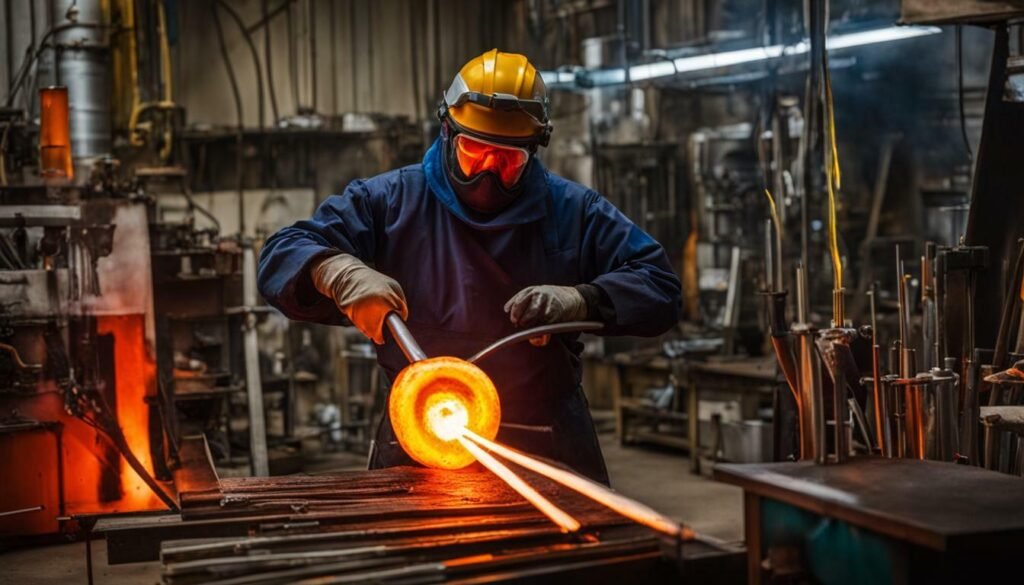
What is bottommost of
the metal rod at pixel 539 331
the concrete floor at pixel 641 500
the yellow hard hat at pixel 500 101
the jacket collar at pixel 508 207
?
the concrete floor at pixel 641 500

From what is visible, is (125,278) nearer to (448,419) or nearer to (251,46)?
(448,419)

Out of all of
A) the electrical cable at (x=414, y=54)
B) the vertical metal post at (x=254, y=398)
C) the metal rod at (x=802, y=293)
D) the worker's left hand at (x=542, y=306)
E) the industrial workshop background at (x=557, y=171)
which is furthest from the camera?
the electrical cable at (x=414, y=54)

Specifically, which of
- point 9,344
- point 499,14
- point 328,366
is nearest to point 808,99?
point 9,344

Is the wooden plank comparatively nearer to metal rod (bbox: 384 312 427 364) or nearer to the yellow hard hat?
metal rod (bbox: 384 312 427 364)

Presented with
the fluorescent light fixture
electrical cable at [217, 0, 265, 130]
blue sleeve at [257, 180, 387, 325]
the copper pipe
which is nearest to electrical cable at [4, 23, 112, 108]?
electrical cable at [217, 0, 265, 130]

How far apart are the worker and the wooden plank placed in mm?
951

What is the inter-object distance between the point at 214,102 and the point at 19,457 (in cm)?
493

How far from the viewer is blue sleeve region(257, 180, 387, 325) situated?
2916mm

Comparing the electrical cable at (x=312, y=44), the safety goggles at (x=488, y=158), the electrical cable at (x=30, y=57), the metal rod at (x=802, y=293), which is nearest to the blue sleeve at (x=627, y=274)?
the safety goggles at (x=488, y=158)

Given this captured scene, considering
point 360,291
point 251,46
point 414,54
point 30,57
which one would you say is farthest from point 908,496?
point 414,54

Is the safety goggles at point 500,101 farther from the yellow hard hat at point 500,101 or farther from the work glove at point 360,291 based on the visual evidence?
the work glove at point 360,291

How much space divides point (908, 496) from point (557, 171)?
816cm

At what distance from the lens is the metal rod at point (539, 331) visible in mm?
2760

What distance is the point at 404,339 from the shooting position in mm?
2680
